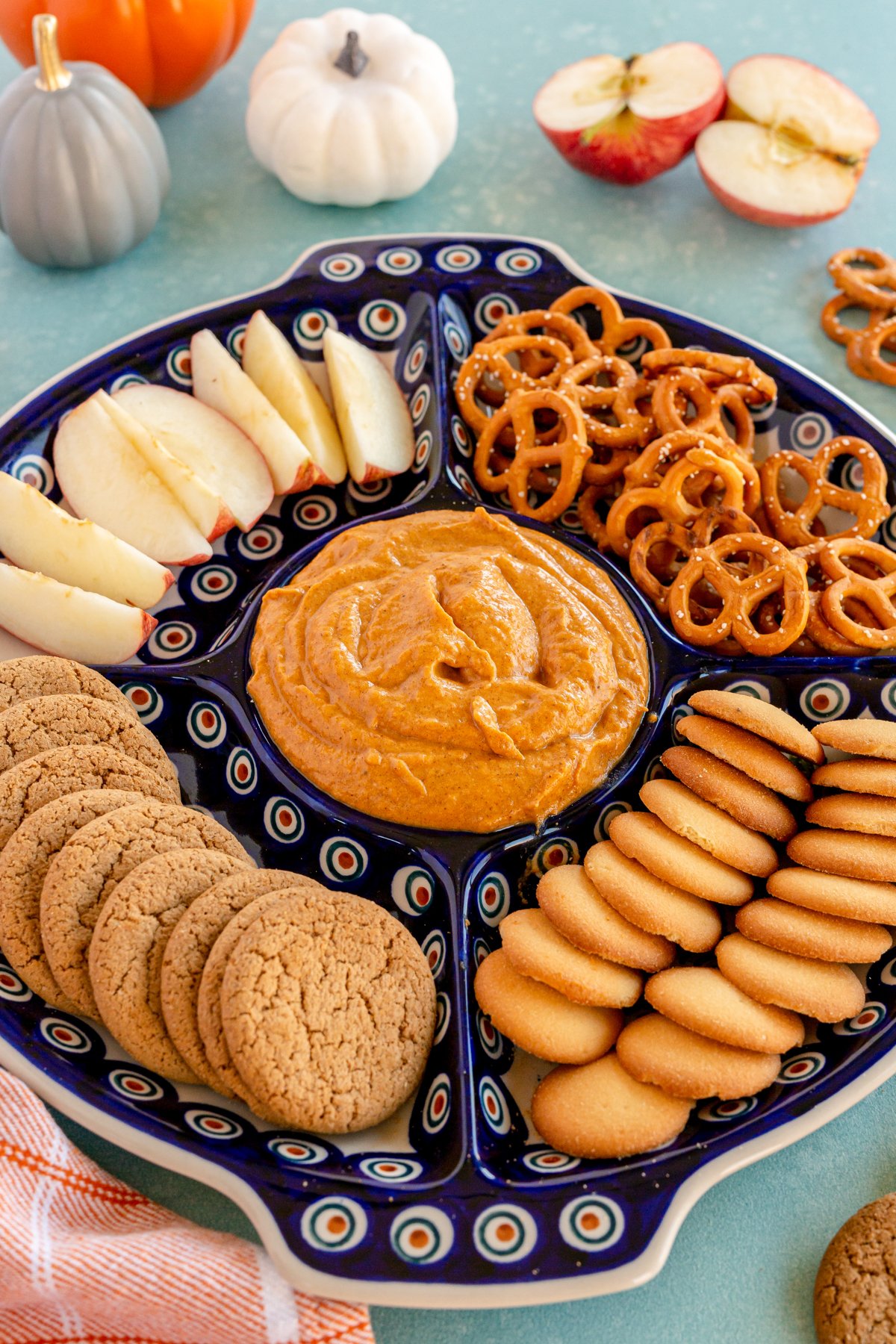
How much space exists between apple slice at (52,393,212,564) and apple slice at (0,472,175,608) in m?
0.13

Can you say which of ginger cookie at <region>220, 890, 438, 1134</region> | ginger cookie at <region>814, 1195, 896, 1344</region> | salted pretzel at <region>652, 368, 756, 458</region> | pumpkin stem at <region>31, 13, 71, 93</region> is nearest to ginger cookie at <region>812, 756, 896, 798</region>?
ginger cookie at <region>220, 890, 438, 1134</region>

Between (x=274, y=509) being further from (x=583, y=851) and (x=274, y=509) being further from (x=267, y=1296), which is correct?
(x=267, y=1296)

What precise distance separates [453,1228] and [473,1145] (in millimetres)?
173

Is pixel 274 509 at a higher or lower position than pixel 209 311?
lower

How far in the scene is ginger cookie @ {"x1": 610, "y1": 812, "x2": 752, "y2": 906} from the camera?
101 inches

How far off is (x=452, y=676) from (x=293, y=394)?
1243 millimetres

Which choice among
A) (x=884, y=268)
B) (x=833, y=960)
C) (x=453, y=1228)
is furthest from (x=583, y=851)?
(x=884, y=268)

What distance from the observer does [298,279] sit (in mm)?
3992

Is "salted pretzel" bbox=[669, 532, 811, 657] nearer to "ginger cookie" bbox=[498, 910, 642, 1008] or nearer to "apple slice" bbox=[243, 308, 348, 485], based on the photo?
"ginger cookie" bbox=[498, 910, 642, 1008]

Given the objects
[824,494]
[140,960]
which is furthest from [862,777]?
[140,960]

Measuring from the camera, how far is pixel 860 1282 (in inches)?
91.8

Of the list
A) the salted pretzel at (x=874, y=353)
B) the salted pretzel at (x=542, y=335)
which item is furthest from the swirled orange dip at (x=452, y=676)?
the salted pretzel at (x=874, y=353)

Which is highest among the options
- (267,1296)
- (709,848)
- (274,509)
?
(274,509)

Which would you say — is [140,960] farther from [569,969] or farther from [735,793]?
[735,793]
